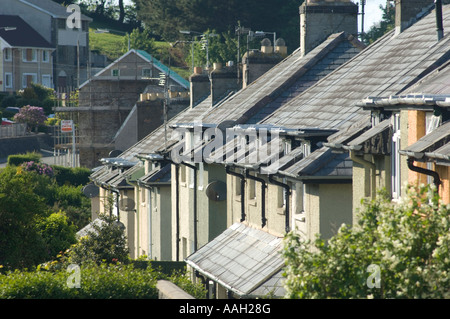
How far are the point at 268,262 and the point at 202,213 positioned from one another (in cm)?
795

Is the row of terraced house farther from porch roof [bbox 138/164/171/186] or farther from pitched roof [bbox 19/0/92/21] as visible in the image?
pitched roof [bbox 19/0/92/21]

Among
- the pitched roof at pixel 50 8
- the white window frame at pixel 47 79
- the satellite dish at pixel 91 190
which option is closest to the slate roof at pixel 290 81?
the satellite dish at pixel 91 190

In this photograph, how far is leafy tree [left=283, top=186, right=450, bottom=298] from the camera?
10.6 m

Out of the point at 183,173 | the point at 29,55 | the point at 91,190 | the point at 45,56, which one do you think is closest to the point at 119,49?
the point at 45,56

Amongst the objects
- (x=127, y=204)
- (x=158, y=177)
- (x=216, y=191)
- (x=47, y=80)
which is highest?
(x=47, y=80)

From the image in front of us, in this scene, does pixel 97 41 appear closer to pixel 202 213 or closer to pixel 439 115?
pixel 202 213

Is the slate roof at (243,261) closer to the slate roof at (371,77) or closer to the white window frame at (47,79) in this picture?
the slate roof at (371,77)

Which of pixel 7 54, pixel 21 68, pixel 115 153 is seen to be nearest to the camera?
pixel 115 153

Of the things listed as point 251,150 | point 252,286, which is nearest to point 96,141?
point 251,150

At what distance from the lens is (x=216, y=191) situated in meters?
27.9

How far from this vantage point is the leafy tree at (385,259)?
1057 centimetres

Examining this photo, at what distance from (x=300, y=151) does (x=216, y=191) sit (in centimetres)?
700

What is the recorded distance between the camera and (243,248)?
24.2 meters
